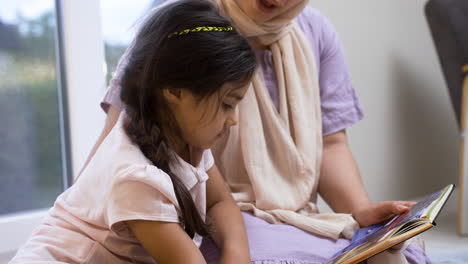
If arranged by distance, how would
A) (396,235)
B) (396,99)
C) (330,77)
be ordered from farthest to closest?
(396,99) < (330,77) < (396,235)

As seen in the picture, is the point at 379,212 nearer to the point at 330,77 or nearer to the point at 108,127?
the point at 330,77

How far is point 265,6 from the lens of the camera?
1.04 m

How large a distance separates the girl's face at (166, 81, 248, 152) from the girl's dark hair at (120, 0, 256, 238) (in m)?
0.01

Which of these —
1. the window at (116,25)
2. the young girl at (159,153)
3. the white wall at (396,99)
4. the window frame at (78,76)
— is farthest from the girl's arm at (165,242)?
the white wall at (396,99)

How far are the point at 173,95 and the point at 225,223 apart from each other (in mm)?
232

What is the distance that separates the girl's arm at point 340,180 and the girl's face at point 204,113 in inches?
14.0

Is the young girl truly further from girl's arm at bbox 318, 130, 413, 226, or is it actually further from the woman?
Answer: girl's arm at bbox 318, 130, 413, 226

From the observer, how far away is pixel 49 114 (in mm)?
1492

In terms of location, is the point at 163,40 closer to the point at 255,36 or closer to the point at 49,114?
the point at 255,36

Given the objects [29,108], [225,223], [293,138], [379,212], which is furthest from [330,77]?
[29,108]

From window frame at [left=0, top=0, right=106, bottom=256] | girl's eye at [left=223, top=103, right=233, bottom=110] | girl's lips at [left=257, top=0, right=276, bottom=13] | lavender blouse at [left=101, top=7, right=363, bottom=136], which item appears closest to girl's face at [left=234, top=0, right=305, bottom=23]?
girl's lips at [left=257, top=0, right=276, bottom=13]

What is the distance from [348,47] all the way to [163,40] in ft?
4.13

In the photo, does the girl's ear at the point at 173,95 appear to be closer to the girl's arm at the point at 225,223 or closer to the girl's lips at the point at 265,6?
the girl's arm at the point at 225,223

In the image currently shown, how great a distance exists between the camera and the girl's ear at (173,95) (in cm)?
81
